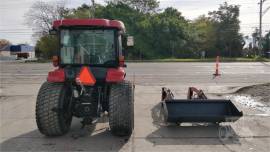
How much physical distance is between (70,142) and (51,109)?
0.74 m

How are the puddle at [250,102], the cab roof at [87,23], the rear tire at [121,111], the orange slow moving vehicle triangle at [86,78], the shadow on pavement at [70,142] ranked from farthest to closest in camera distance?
the puddle at [250,102], the cab roof at [87,23], the orange slow moving vehicle triangle at [86,78], the rear tire at [121,111], the shadow on pavement at [70,142]

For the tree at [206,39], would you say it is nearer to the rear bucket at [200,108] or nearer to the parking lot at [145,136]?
the parking lot at [145,136]

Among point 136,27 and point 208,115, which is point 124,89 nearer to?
point 208,115

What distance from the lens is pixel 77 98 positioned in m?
8.94

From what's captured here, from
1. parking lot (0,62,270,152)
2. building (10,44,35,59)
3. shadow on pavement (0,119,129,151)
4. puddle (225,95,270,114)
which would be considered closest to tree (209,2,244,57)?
building (10,44,35,59)

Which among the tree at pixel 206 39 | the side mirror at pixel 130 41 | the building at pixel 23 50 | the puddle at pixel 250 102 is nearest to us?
the side mirror at pixel 130 41

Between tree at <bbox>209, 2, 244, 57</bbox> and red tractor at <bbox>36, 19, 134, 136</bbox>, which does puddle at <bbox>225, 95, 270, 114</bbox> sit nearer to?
red tractor at <bbox>36, 19, 134, 136</bbox>

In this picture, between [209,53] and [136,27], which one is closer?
[136,27]

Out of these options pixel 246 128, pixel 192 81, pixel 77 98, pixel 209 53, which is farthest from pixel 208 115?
pixel 209 53

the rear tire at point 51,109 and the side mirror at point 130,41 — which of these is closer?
the rear tire at point 51,109

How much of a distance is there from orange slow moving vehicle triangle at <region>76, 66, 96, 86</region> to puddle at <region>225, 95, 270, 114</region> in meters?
5.28

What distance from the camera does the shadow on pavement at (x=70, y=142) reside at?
8000 mm

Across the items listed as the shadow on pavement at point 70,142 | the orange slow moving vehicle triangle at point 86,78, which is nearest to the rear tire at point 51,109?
the shadow on pavement at point 70,142

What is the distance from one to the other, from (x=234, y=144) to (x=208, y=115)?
57.0 inches
